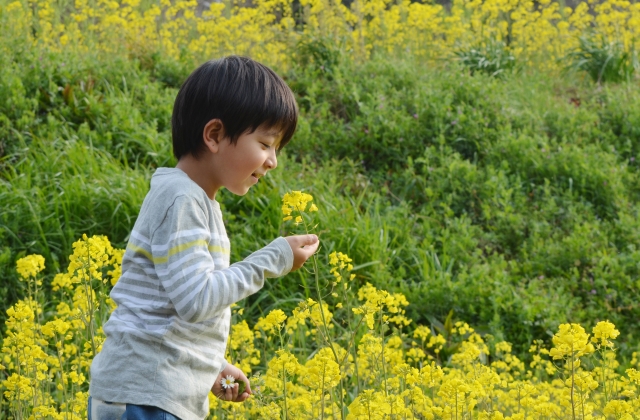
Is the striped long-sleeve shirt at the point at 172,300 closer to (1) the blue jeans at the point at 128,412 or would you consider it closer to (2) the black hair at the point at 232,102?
(1) the blue jeans at the point at 128,412

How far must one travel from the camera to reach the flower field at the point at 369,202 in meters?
3.55

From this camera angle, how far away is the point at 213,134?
2170 millimetres

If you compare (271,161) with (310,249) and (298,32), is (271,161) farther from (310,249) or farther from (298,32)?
(298,32)

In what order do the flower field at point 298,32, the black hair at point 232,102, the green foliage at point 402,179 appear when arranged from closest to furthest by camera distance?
the black hair at point 232,102, the green foliage at point 402,179, the flower field at point 298,32

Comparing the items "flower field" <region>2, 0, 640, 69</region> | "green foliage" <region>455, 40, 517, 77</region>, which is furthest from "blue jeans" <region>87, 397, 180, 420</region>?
"green foliage" <region>455, 40, 517, 77</region>

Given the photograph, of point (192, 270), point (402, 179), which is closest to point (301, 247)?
point (192, 270)

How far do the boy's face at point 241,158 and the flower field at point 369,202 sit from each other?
54 centimetres

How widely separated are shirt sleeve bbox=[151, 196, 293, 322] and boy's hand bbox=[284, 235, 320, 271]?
0.45ft

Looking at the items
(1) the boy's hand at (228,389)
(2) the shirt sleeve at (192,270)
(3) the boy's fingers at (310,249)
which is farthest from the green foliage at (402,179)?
(2) the shirt sleeve at (192,270)

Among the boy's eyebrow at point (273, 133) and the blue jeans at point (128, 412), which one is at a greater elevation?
the boy's eyebrow at point (273, 133)

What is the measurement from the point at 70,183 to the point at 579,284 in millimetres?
3226

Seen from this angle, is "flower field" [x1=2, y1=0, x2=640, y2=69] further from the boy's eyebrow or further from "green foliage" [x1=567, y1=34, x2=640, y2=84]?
the boy's eyebrow

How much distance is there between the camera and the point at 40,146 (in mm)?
5570

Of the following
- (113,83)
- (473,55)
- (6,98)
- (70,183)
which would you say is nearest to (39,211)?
(70,183)
